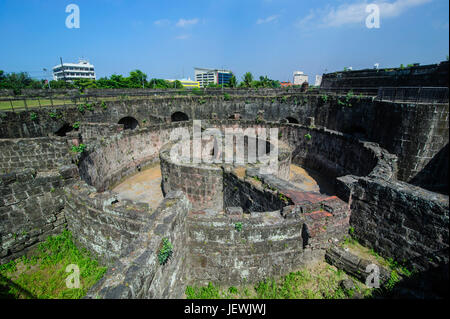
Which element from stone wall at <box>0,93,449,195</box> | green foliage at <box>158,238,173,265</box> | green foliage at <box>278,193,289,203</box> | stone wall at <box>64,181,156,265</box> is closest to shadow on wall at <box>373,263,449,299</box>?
green foliage at <box>278,193,289,203</box>

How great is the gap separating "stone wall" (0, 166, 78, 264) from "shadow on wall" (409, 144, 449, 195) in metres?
14.7

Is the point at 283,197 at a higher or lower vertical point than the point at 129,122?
lower

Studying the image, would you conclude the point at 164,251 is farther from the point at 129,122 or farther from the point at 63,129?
the point at 129,122

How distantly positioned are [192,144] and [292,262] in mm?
10016

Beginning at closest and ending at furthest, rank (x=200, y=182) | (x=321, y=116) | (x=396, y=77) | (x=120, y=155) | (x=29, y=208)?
(x=29, y=208) < (x=200, y=182) < (x=120, y=155) < (x=396, y=77) < (x=321, y=116)

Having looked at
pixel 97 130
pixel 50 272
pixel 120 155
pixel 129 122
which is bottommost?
pixel 50 272

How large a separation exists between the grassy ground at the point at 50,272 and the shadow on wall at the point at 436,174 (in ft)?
44.5

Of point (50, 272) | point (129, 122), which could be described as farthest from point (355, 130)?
point (129, 122)

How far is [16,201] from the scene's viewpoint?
7262 mm

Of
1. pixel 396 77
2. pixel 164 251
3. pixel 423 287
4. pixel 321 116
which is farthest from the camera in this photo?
pixel 321 116

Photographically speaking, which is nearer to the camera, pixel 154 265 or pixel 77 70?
pixel 154 265

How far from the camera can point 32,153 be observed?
11844 mm

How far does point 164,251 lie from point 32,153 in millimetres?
11579

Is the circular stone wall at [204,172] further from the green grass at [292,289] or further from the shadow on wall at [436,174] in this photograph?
the shadow on wall at [436,174]
